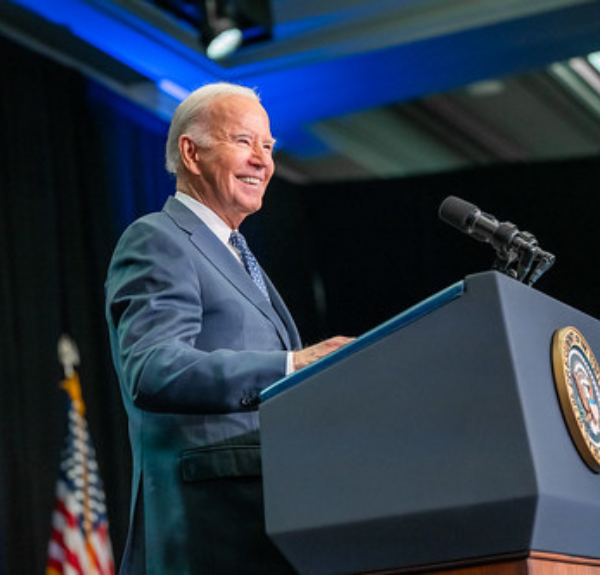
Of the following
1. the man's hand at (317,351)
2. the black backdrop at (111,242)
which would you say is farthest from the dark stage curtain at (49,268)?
the man's hand at (317,351)

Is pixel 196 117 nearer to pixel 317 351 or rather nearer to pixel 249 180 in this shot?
pixel 249 180

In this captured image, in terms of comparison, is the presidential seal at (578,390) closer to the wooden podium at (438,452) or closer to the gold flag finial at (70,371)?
the wooden podium at (438,452)

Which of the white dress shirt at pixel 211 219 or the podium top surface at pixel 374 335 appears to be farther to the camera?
the white dress shirt at pixel 211 219

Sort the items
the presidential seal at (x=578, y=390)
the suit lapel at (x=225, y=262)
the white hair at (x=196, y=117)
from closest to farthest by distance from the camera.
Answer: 1. the presidential seal at (x=578, y=390)
2. the suit lapel at (x=225, y=262)
3. the white hair at (x=196, y=117)

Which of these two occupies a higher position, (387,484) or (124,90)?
(124,90)

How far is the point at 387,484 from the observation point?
1.47m

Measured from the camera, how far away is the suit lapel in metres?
1.96

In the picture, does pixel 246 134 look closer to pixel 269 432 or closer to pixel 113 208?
pixel 269 432

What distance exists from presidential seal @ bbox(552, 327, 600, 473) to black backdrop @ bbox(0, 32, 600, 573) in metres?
3.19

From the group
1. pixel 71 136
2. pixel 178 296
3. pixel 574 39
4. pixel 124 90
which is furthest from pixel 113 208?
pixel 178 296

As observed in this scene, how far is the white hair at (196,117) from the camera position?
7.22 feet

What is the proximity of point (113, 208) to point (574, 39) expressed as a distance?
7.81 feet

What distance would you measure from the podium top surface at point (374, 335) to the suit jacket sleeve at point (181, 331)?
95mm

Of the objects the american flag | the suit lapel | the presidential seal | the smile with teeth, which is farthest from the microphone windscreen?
the american flag
